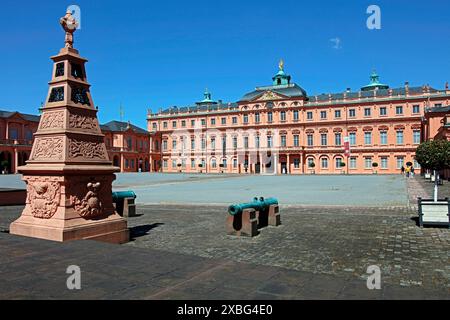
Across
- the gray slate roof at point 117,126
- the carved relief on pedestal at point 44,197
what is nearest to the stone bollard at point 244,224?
the carved relief on pedestal at point 44,197

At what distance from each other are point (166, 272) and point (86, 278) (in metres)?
0.90

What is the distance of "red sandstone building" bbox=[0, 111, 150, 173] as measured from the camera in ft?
176

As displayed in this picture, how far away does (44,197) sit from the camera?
20.7ft

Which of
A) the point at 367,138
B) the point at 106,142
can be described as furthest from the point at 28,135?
the point at 367,138

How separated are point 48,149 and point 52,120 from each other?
0.57 meters

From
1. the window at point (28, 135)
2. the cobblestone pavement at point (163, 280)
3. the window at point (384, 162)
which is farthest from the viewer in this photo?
the window at point (384, 162)

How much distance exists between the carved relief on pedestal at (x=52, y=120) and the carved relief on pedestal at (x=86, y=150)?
17.3 inches

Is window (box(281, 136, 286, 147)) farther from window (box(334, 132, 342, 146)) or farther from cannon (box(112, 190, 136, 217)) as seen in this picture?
cannon (box(112, 190, 136, 217))

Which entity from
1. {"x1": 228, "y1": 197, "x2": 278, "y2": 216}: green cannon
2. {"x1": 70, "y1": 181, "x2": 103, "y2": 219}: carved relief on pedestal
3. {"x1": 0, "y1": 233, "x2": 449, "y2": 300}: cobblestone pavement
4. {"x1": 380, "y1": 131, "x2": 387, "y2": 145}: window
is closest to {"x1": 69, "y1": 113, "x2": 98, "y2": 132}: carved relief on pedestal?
{"x1": 70, "y1": 181, "x2": 103, "y2": 219}: carved relief on pedestal

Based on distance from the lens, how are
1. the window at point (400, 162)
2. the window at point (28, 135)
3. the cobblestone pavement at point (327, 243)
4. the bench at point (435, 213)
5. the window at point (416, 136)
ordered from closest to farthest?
the cobblestone pavement at point (327, 243) < the bench at point (435, 213) < the window at point (416, 136) < the window at point (400, 162) < the window at point (28, 135)

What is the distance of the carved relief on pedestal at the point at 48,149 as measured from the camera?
249 inches

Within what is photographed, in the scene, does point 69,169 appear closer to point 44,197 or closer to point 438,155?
point 44,197

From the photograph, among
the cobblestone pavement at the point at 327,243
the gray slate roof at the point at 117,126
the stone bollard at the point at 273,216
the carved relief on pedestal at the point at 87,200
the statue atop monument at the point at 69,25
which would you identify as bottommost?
the cobblestone pavement at the point at 327,243

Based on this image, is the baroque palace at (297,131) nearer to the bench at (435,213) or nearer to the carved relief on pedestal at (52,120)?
the bench at (435,213)
